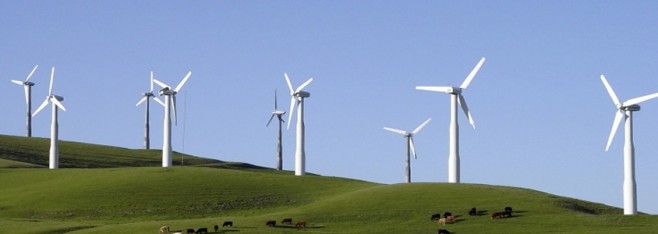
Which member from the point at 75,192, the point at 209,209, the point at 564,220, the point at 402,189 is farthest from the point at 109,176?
the point at 564,220

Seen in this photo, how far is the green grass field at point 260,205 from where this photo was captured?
88.4 meters

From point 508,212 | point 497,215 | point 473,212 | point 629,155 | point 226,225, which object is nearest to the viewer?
point 226,225

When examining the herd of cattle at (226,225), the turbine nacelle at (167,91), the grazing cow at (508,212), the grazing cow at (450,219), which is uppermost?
the turbine nacelle at (167,91)

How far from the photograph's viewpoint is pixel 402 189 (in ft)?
351

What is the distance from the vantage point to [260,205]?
108188 mm

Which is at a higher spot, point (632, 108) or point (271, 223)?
point (632, 108)

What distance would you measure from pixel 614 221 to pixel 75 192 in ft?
155

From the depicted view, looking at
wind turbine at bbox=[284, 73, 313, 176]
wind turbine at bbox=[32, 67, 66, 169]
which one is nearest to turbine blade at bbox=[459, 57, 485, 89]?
wind turbine at bbox=[284, 73, 313, 176]

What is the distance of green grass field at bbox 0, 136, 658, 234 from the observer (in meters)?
88.4

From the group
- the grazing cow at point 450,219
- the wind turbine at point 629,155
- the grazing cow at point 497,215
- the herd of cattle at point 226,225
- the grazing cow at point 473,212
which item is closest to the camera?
the herd of cattle at point 226,225

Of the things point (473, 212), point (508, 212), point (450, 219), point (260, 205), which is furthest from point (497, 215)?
point (260, 205)

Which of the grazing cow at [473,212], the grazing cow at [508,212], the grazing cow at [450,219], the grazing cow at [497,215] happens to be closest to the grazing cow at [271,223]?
the grazing cow at [450,219]

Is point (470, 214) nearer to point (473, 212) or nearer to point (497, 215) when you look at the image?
point (473, 212)

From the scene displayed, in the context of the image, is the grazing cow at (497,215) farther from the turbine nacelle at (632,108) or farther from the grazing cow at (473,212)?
the turbine nacelle at (632,108)
